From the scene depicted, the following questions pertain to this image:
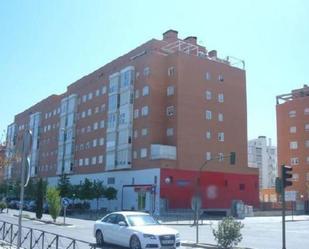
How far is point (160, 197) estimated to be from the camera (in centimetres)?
5225

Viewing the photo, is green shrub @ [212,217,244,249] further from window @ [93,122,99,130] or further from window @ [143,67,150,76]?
window @ [93,122,99,130]

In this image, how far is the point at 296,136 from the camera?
84875 millimetres

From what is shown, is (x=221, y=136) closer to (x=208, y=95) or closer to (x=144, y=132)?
(x=208, y=95)

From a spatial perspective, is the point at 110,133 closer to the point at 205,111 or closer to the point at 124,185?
the point at 124,185

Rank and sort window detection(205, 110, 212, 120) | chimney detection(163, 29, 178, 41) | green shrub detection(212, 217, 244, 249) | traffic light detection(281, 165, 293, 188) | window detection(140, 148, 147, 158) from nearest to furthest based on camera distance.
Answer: traffic light detection(281, 165, 293, 188) → green shrub detection(212, 217, 244, 249) → window detection(140, 148, 147, 158) → window detection(205, 110, 212, 120) → chimney detection(163, 29, 178, 41)

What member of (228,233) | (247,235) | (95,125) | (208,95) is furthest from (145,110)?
(228,233)

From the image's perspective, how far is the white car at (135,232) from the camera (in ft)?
53.7

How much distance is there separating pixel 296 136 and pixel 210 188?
3459cm

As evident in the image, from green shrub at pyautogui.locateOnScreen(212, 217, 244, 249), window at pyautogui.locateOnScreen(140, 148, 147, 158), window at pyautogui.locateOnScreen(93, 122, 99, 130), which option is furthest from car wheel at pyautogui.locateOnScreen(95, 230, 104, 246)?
window at pyautogui.locateOnScreen(93, 122, 99, 130)

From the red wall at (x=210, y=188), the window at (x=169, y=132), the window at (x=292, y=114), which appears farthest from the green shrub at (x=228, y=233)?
the window at (x=292, y=114)

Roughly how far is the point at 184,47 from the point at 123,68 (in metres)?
9.40

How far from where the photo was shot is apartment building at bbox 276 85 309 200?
81.4 m

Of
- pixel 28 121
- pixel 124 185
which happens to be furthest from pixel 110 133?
pixel 28 121

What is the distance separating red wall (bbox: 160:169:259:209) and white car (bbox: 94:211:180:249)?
34.0 m
